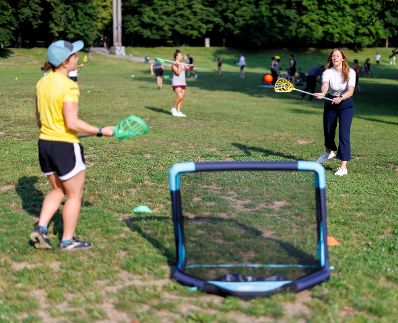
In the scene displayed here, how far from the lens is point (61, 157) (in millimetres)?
5117

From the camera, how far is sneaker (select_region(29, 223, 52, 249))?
209 inches

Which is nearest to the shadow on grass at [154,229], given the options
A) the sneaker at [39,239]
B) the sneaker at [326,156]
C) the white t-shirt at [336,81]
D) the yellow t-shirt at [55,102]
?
the sneaker at [39,239]

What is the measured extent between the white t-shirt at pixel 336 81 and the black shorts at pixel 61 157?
15.7 ft

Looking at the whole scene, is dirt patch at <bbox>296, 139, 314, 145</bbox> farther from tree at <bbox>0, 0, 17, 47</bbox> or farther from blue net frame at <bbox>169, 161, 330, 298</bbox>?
tree at <bbox>0, 0, 17, 47</bbox>

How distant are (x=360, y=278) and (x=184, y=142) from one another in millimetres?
7377

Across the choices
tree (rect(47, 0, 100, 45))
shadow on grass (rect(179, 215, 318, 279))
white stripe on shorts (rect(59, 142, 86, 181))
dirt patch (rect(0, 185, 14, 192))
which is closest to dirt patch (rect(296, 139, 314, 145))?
dirt patch (rect(0, 185, 14, 192))

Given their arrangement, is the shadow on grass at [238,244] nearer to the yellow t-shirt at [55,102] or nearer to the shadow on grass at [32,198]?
the yellow t-shirt at [55,102]

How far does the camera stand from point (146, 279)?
4.72 meters

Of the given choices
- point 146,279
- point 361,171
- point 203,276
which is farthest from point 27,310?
point 361,171

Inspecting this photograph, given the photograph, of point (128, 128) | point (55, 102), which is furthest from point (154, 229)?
point (55, 102)

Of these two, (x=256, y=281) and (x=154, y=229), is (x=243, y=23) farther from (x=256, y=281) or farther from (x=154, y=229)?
(x=256, y=281)

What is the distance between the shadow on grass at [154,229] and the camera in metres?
5.34

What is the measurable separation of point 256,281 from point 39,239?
2060 millimetres

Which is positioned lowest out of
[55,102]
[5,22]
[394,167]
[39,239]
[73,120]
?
[394,167]
